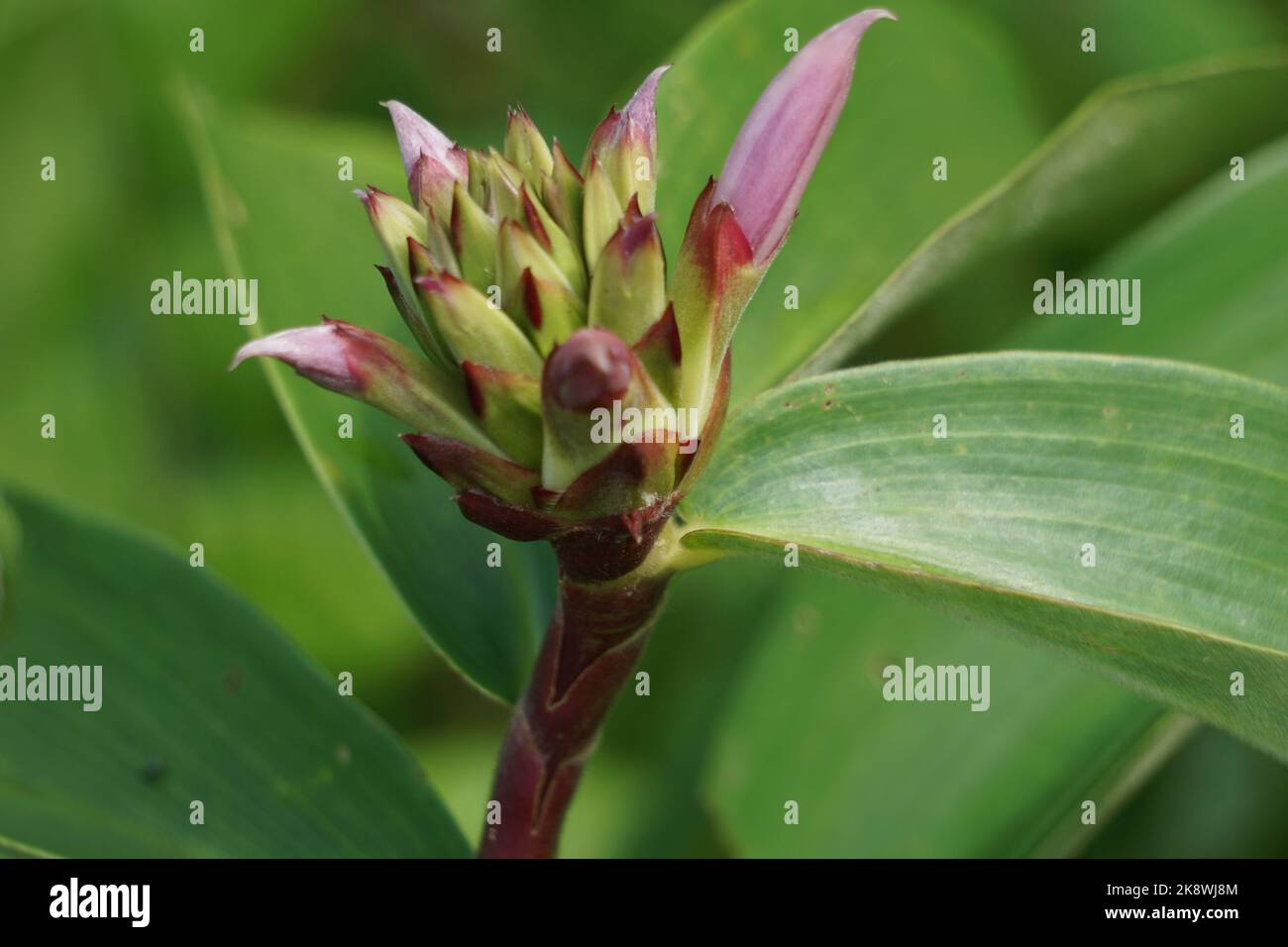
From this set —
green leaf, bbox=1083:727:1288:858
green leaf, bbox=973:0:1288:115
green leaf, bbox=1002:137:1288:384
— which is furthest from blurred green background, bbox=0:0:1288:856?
green leaf, bbox=1002:137:1288:384

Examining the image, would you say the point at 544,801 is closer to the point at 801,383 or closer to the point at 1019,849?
the point at 801,383

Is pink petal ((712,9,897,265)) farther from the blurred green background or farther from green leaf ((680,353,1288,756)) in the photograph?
the blurred green background

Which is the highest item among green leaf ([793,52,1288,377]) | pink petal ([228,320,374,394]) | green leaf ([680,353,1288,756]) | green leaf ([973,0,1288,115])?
green leaf ([973,0,1288,115])

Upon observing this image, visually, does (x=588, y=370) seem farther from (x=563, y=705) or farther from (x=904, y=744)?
(x=904, y=744)

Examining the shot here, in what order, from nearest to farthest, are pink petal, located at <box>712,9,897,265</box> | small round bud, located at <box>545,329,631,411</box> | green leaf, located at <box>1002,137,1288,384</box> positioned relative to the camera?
small round bud, located at <box>545,329,631,411</box>
pink petal, located at <box>712,9,897,265</box>
green leaf, located at <box>1002,137,1288,384</box>

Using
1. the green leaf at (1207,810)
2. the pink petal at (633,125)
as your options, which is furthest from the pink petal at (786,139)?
the green leaf at (1207,810)

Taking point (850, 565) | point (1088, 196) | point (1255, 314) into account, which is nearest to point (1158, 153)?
point (1088, 196)

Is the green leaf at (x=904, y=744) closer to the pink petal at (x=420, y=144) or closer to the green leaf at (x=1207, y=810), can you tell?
the green leaf at (x=1207, y=810)
